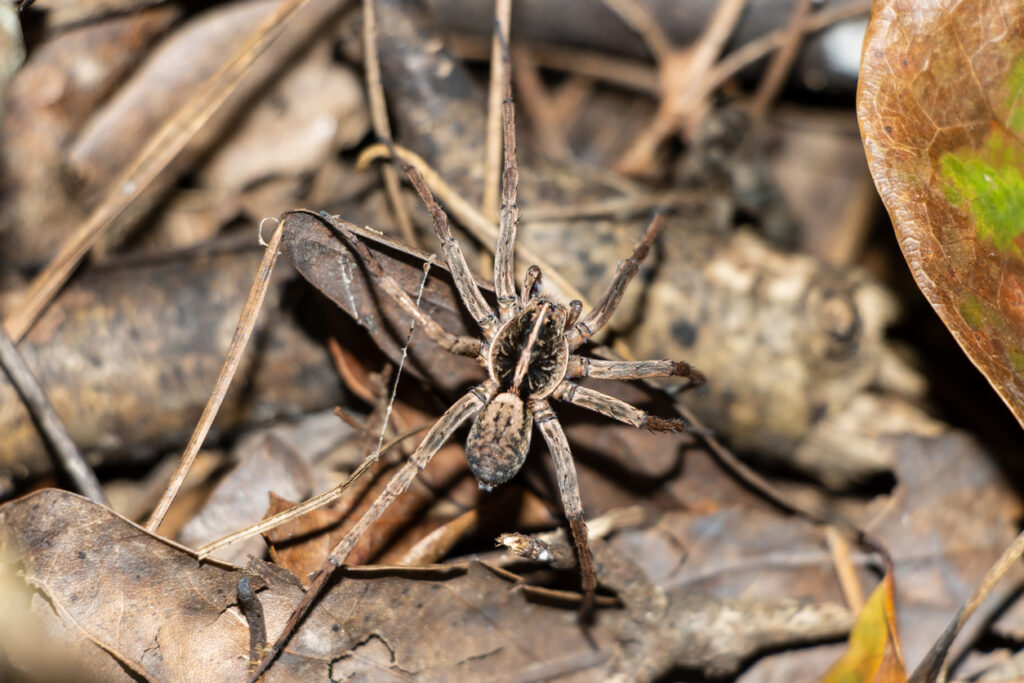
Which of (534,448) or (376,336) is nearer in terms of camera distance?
(376,336)

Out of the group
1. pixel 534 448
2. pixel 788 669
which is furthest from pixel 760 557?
pixel 534 448

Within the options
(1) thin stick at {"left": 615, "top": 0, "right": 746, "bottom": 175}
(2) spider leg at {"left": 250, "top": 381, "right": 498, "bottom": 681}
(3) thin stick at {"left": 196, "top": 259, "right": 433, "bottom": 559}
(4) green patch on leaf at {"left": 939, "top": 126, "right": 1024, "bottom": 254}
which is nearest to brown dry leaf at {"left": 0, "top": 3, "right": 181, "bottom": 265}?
(3) thin stick at {"left": 196, "top": 259, "right": 433, "bottom": 559}

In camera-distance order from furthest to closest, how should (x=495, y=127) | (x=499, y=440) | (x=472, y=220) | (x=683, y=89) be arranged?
1. (x=683, y=89)
2. (x=495, y=127)
3. (x=472, y=220)
4. (x=499, y=440)

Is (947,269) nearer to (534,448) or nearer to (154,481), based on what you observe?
(534,448)

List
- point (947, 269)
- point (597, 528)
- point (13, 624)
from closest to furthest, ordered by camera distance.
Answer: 1. point (13, 624)
2. point (947, 269)
3. point (597, 528)

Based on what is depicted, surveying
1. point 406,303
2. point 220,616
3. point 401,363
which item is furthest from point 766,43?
point 220,616

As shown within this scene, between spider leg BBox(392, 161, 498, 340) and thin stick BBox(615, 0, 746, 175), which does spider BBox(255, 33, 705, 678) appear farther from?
thin stick BBox(615, 0, 746, 175)

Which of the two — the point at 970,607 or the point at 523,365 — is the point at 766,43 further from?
the point at 970,607
